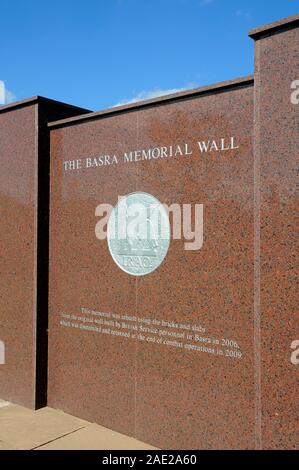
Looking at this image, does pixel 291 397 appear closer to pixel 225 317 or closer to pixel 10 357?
pixel 225 317

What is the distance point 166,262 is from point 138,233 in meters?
0.42

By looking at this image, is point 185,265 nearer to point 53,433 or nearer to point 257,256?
point 257,256

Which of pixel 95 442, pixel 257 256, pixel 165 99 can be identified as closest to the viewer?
pixel 257 256

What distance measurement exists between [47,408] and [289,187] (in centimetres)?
365

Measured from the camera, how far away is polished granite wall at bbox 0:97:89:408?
5.21m

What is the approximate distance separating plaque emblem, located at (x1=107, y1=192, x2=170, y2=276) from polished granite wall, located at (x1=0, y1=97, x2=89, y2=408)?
1.08 metres

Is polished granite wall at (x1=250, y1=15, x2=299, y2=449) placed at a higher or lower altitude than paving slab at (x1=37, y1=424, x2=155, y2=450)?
higher

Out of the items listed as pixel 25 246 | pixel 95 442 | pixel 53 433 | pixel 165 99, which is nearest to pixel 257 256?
pixel 165 99

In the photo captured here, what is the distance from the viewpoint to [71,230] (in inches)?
198

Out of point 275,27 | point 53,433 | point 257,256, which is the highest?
point 275,27

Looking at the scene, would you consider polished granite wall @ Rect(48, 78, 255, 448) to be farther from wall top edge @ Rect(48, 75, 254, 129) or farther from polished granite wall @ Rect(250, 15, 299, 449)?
polished granite wall @ Rect(250, 15, 299, 449)

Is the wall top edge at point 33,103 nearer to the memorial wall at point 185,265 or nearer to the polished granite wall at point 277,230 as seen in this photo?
the memorial wall at point 185,265

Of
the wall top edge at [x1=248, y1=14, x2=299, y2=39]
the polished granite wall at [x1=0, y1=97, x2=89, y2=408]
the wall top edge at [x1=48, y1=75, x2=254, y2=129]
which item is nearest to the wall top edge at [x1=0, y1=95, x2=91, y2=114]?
the polished granite wall at [x1=0, y1=97, x2=89, y2=408]

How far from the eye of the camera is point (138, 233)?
14.5 feet
